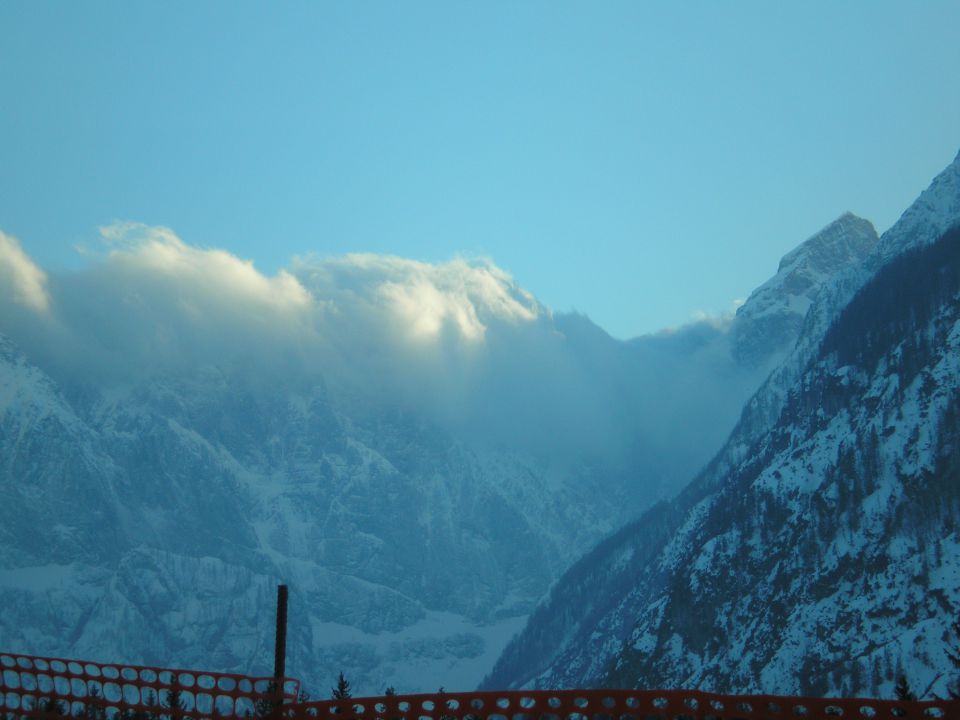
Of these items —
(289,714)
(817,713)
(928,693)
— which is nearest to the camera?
(817,713)

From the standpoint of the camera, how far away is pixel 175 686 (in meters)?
57.5

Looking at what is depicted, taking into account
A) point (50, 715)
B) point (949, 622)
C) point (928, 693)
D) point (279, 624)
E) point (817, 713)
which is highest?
point (949, 622)

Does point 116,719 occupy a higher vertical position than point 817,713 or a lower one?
higher

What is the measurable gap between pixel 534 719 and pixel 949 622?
6360 inches

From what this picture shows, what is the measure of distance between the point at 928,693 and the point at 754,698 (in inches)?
5222

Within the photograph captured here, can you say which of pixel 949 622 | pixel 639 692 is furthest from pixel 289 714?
pixel 949 622

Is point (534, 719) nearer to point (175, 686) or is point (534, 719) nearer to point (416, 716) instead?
point (416, 716)

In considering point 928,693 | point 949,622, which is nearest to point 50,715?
point 928,693

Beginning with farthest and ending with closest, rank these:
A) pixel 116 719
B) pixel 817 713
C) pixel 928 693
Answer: pixel 928 693 → pixel 116 719 → pixel 817 713

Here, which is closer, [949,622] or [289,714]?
[289,714]

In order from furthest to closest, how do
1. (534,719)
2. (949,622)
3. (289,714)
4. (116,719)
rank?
(949,622)
(116,719)
(289,714)
(534,719)

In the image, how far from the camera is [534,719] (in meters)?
50.0

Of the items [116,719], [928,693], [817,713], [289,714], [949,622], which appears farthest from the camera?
[949,622]

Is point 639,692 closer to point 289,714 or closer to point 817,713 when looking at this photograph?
point 817,713
